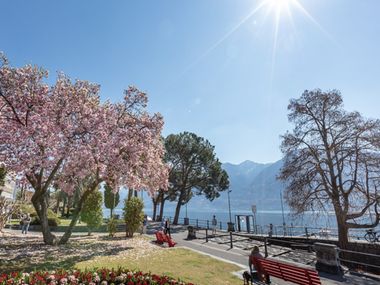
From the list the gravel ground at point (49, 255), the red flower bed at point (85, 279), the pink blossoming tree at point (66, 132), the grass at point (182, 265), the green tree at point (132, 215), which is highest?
the pink blossoming tree at point (66, 132)

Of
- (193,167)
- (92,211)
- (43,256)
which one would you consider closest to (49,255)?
(43,256)

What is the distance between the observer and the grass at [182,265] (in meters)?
9.51

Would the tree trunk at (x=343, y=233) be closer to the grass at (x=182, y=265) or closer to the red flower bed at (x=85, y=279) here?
the grass at (x=182, y=265)

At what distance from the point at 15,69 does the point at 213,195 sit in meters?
32.7

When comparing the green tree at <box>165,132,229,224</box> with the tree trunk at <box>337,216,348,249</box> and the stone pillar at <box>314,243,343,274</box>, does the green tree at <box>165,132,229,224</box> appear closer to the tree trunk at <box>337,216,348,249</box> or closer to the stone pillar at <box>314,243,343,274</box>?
the tree trunk at <box>337,216,348,249</box>

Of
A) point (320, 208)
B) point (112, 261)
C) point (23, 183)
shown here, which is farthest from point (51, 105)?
point (320, 208)

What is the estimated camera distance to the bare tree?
59.9ft

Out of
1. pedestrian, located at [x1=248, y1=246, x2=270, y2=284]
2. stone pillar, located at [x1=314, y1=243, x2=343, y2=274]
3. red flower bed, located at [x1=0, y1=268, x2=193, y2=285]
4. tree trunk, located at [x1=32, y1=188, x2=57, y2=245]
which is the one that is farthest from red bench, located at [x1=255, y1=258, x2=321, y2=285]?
tree trunk, located at [x1=32, y1=188, x2=57, y2=245]

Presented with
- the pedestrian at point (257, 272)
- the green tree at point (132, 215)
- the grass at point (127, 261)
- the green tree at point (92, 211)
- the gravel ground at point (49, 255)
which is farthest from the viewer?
the green tree at point (92, 211)

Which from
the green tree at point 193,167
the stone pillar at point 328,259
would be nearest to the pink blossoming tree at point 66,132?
the stone pillar at point 328,259

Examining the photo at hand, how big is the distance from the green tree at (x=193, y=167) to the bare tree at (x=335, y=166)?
63.6 ft

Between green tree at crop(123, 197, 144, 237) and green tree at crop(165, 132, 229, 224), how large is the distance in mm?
17552

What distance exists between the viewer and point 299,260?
15.1 meters

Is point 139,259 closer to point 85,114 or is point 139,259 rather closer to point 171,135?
point 85,114
